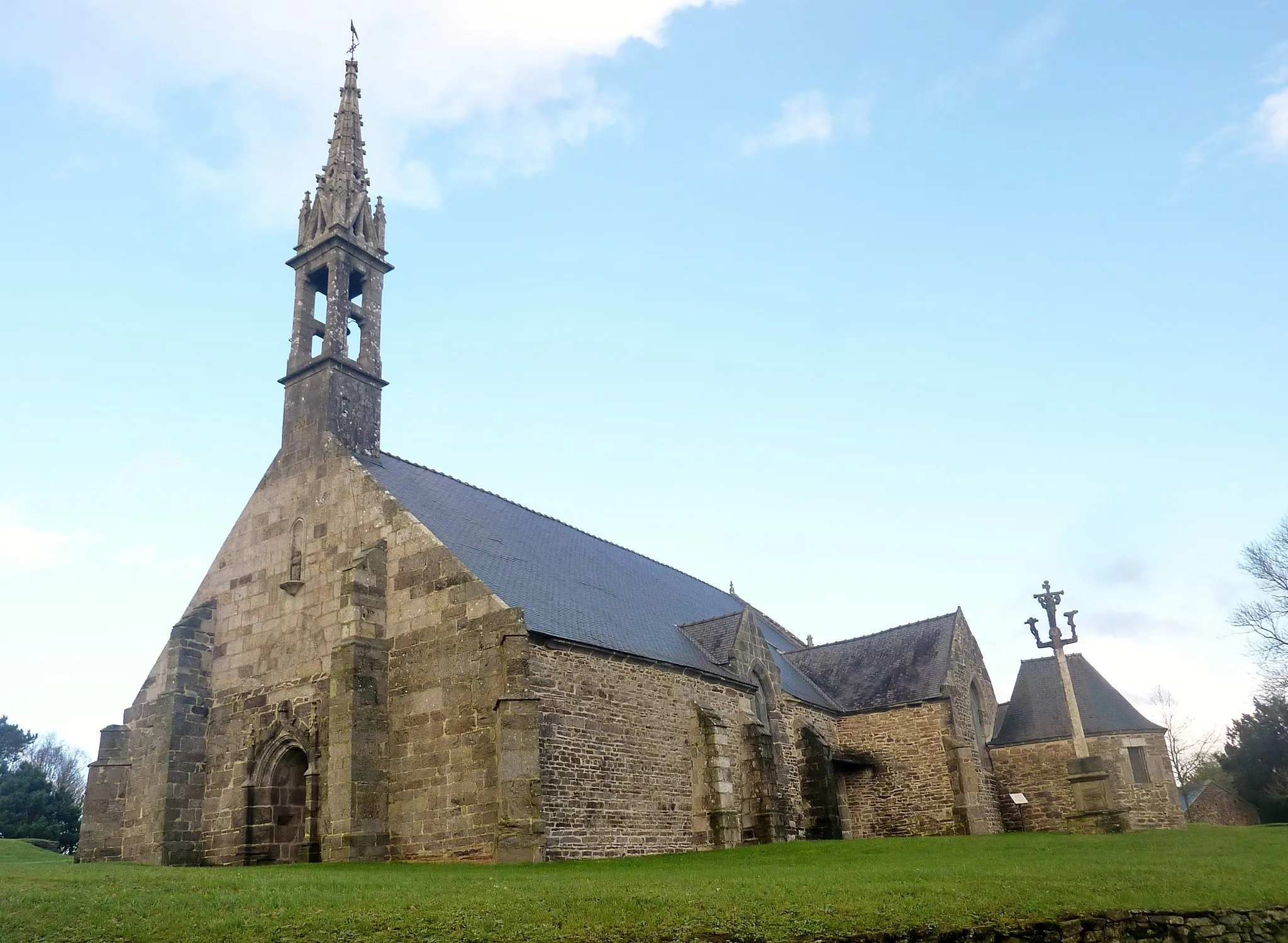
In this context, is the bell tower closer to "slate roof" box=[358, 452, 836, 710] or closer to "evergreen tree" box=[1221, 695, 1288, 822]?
"slate roof" box=[358, 452, 836, 710]

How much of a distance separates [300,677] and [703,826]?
32.1ft

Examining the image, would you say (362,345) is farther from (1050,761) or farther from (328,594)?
(1050,761)

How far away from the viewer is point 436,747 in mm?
19156

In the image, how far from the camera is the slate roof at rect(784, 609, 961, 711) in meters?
31.1

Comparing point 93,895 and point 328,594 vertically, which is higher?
point 328,594

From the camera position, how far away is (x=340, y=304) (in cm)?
2589

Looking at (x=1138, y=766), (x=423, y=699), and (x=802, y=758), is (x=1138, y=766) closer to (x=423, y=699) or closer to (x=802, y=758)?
(x=802, y=758)

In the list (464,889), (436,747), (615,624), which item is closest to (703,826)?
(615,624)

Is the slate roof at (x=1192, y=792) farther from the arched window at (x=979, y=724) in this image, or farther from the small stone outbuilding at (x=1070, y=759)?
the arched window at (x=979, y=724)

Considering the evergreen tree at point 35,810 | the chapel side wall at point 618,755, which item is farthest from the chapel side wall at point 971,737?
the evergreen tree at point 35,810

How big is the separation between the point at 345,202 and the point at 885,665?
75.2ft

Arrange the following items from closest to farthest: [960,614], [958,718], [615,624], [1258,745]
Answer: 1. [615,624]
2. [958,718]
3. [960,614]
4. [1258,745]

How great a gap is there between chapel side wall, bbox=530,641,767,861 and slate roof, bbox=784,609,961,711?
9.62m

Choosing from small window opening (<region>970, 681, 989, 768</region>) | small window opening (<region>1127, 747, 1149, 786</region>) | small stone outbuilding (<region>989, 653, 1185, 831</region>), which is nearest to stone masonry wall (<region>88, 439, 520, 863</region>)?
small window opening (<region>970, 681, 989, 768</region>)
